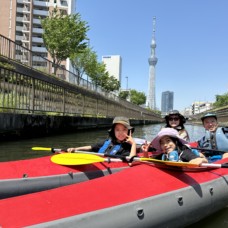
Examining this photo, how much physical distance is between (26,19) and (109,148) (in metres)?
77.9

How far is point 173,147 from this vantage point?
4.44 meters

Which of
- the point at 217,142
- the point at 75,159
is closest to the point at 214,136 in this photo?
the point at 217,142

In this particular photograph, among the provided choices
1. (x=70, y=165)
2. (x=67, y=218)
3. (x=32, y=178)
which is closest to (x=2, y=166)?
(x=32, y=178)

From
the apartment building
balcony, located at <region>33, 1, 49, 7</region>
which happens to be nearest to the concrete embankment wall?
the apartment building

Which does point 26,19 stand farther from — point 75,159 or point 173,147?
point 173,147

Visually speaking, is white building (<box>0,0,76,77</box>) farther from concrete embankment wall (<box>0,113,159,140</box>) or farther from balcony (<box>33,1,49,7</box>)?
concrete embankment wall (<box>0,113,159,140</box>)

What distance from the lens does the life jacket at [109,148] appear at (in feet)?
16.9

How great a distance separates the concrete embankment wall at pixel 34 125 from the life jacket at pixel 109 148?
304 inches

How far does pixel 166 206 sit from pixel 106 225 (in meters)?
0.84

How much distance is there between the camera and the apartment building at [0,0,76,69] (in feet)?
236

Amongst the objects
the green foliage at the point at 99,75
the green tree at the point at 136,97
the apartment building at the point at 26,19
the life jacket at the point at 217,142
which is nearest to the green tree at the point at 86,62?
the green foliage at the point at 99,75

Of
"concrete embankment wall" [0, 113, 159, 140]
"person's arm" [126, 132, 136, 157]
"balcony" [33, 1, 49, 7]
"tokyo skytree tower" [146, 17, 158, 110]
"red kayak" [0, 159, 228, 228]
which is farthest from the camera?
"tokyo skytree tower" [146, 17, 158, 110]

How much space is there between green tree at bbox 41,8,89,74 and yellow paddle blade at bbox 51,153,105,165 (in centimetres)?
2612

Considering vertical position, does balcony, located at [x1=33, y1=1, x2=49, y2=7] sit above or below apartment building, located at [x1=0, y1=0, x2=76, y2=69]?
above
